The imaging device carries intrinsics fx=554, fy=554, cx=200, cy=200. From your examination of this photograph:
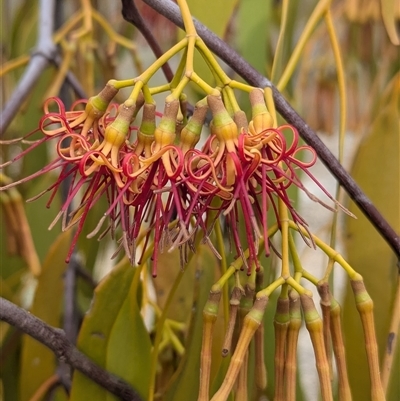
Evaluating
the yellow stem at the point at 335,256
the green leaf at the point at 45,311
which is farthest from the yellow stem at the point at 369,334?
the green leaf at the point at 45,311

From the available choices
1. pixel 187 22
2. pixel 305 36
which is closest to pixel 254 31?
pixel 305 36

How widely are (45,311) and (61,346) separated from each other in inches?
7.1

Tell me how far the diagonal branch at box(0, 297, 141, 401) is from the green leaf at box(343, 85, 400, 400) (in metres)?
0.18

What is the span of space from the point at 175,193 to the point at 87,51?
1.57 ft

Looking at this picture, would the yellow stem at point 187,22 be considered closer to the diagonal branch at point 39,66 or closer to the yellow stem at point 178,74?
the yellow stem at point 178,74

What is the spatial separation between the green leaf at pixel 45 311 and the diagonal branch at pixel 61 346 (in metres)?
0.15

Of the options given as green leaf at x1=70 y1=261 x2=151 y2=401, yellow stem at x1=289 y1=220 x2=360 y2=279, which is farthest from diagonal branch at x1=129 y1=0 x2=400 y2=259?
green leaf at x1=70 y1=261 x2=151 y2=401

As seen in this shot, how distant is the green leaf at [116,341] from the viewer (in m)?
0.38

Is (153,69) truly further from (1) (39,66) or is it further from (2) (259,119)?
(1) (39,66)

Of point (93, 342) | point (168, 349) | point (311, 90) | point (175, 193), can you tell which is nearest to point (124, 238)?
point (175, 193)

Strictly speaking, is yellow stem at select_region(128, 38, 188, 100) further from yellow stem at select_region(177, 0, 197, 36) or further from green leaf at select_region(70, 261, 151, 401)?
green leaf at select_region(70, 261, 151, 401)

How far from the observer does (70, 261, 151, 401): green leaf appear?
0.38 meters

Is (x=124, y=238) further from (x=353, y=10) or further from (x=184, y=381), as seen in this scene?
(x=353, y=10)

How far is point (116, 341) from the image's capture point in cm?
39
